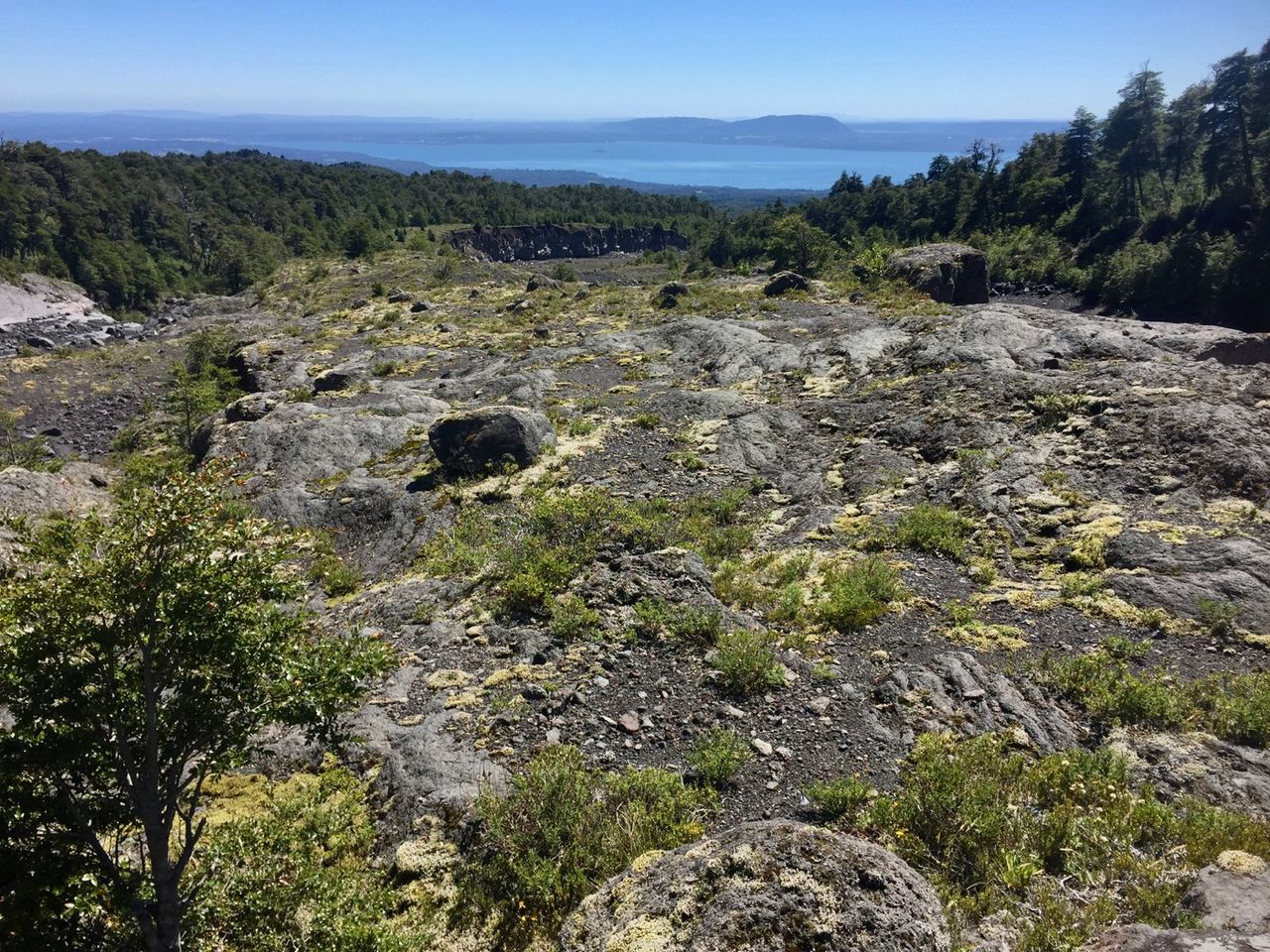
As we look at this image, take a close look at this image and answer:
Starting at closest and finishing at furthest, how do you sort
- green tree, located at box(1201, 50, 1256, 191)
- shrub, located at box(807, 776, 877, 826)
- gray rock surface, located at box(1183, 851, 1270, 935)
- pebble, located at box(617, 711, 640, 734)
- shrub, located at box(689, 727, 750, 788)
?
gray rock surface, located at box(1183, 851, 1270, 935), shrub, located at box(807, 776, 877, 826), shrub, located at box(689, 727, 750, 788), pebble, located at box(617, 711, 640, 734), green tree, located at box(1201, 50, 1256, 191)

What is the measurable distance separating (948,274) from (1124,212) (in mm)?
46585

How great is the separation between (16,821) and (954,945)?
7.18 meters

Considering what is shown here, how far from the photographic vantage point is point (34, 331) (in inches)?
2758

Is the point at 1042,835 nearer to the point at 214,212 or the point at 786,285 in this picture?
the point at 786,285

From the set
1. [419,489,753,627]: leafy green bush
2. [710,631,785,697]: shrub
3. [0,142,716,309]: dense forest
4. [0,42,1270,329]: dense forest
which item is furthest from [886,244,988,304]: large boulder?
[0,142,716,309]: dense forest

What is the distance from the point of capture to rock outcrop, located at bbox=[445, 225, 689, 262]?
12112cm

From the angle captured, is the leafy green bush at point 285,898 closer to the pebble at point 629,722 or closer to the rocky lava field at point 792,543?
the rocky lava field at point 792,543

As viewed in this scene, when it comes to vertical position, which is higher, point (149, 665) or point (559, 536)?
point (149, 665)

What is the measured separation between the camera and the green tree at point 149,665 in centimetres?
456

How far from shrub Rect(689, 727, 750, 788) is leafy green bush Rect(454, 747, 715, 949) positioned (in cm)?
32

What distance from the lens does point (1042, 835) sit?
267 inches

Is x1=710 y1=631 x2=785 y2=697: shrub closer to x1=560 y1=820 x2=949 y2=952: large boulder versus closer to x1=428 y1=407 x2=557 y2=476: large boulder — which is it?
x1=560 y1=820 x2=949 y2=952: large boulder

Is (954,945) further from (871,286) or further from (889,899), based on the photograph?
(871,286)

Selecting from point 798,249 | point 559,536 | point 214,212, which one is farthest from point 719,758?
point 214,212
